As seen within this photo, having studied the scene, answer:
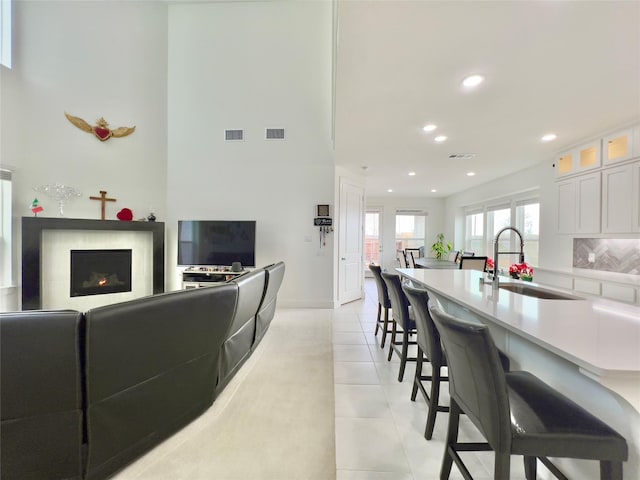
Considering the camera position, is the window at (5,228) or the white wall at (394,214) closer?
the window at (5,228)

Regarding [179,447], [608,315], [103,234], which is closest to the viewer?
[608,315]

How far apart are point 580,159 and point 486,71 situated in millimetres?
2655

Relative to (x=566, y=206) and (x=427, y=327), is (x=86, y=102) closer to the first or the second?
(x=427, y=327)

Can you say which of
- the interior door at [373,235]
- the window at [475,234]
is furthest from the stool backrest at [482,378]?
the interior door at [373,235]

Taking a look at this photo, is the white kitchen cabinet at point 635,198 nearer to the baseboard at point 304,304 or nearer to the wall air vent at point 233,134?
the baseboard at point 304,304

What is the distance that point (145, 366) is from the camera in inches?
57.8

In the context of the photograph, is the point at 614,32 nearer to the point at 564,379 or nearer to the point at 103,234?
the point at 564,379

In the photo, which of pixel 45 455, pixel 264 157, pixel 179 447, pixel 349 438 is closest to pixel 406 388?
pixel 349 438

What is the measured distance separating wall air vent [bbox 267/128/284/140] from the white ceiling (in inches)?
66.7

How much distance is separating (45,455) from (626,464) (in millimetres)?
2347

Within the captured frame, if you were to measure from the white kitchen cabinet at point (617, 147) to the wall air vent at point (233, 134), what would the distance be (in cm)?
520

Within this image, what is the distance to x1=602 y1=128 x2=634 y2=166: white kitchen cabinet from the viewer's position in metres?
3.01

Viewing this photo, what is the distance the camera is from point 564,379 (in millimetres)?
1240

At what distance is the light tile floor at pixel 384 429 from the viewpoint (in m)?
1.51
